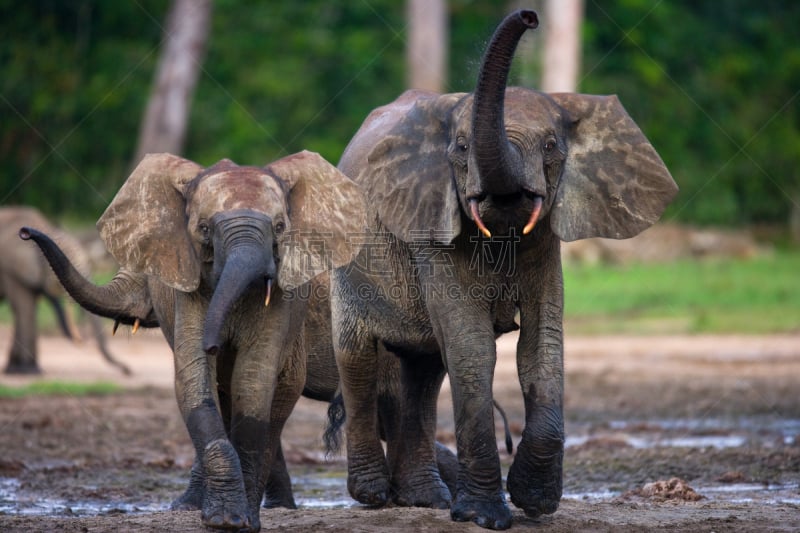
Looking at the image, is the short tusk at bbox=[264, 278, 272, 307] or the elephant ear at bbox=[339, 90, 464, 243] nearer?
the short tusk at bbox=[264, 278, 272, 307]

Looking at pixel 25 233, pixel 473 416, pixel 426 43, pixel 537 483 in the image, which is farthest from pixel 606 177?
pixel 426 43

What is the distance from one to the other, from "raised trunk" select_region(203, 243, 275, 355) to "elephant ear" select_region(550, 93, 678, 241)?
1.25 meters

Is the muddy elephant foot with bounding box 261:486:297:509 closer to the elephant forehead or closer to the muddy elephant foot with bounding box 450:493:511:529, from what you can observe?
the muddy elephant foot with bounding box 450:493:511:529

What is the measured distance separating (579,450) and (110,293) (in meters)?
3.57

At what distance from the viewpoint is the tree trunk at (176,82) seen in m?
21.8

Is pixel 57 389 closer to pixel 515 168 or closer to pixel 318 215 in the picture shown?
pixel 318 215

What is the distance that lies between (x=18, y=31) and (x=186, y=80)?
3909 millimetres

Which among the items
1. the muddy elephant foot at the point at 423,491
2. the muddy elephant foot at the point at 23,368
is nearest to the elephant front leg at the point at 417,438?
the muddy elephant foot at the point at 423,491

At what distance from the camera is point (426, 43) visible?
22.2m

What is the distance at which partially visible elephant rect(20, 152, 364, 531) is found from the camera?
5727 millimetres

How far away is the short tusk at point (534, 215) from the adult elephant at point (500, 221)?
0.02m

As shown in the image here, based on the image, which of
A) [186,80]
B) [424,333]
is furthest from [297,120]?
[424,333]

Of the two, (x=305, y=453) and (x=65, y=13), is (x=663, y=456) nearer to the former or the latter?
(x=305, y=453)

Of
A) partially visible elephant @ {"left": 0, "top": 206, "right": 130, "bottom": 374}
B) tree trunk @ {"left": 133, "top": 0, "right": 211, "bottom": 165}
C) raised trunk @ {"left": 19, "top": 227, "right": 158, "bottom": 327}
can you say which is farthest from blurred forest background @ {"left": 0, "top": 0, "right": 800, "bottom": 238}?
raised trunk @ {"left": 19, "top": 227, "right": 158, "bottom": 327}
